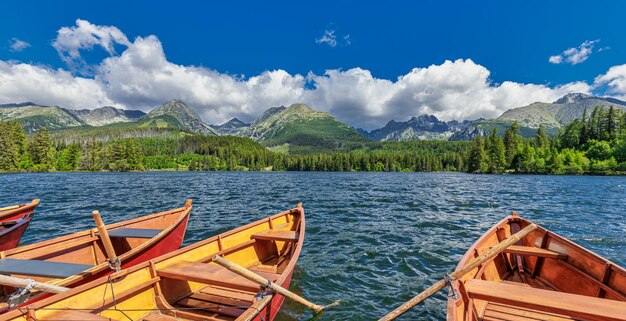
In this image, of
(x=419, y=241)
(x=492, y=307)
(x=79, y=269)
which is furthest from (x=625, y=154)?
(x=79, y=269)

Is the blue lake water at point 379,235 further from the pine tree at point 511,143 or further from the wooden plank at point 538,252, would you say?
the pine tree at point 511,143

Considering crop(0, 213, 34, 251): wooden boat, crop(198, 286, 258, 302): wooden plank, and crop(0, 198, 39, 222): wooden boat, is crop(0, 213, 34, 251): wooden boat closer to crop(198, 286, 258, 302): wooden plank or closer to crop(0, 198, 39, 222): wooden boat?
crop(0, 198, 39, 222): wooden boat

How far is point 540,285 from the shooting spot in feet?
33.8

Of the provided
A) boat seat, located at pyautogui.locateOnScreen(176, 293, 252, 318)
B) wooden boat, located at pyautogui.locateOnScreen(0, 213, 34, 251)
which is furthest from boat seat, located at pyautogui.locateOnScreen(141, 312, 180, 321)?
wooden boat, located at pyautogui.locateOnScreen(0, 213, 34, 251)

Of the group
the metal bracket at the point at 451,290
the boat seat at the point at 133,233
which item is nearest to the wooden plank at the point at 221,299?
the boat seat at the point at 133,233

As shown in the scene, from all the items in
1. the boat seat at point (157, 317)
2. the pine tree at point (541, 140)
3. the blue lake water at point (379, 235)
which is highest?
the pine tree at point (541, 140)

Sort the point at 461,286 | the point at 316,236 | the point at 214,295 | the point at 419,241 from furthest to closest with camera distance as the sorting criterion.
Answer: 1. the point at 316,236
2. the point at 419,241
3. the point at 214,295
4. the point at 461,286

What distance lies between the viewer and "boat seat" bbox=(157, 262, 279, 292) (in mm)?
7531

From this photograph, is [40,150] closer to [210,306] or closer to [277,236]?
[277,236]

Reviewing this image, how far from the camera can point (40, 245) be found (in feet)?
32.3

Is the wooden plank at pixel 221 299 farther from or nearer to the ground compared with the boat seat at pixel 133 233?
nearer to the ground

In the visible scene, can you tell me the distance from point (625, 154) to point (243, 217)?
499 feet

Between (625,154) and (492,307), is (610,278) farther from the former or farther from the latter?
(625,154)

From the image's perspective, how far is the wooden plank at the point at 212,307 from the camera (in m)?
8.33
